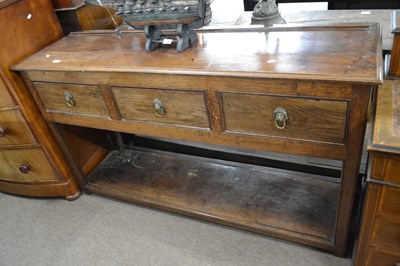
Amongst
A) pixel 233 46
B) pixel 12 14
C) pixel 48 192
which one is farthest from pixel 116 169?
pixel 233 46

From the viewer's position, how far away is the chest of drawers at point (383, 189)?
3.02ft

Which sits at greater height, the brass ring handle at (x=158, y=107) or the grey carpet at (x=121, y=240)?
the brass ring handle at (x=158, y=107)

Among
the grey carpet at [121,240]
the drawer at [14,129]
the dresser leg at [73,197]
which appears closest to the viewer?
the grey carpet at [121,240]

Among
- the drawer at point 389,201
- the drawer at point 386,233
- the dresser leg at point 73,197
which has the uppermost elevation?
the drawer at point 389,201

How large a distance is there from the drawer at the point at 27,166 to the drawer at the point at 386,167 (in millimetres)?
1613

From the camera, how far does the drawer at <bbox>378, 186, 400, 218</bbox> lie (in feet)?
3.22

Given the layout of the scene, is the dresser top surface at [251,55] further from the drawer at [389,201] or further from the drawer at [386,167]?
the drawer at [389,201]

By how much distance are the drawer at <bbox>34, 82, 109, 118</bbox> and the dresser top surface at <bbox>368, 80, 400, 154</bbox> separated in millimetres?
1046

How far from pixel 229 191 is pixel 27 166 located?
113 cm

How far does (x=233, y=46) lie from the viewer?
50.6 inches

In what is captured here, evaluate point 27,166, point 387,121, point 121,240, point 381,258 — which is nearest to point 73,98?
point 27,166

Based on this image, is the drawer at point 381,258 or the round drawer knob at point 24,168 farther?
the round drawer knob at point 24,168

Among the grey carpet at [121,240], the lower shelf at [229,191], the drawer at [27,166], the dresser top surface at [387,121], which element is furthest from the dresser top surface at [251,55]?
the grey carpet at [121,240]

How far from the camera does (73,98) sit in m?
1.52
